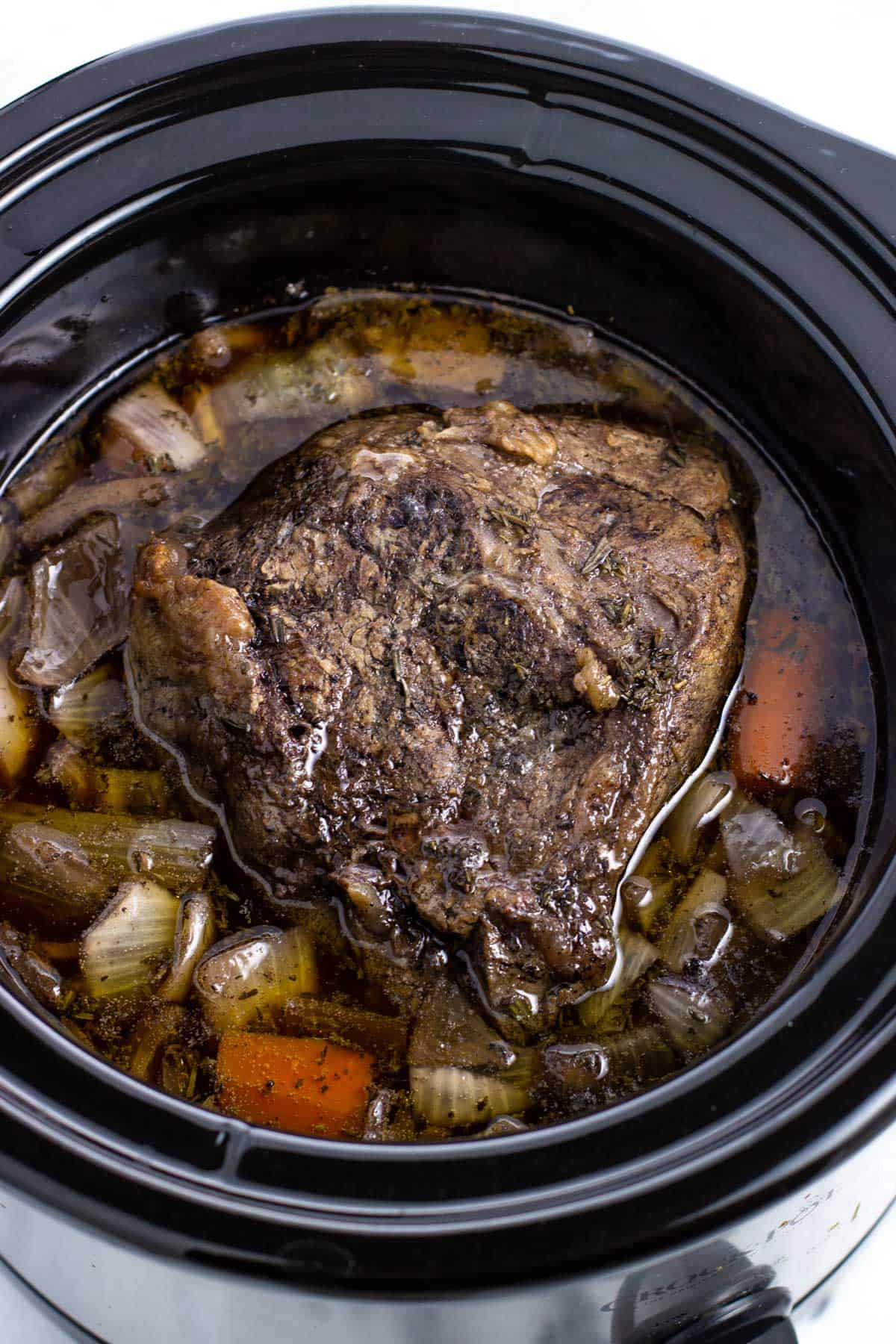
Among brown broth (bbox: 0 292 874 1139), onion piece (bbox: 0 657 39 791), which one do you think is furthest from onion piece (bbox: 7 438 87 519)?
onion piece (bbox: 0 657 39 791)

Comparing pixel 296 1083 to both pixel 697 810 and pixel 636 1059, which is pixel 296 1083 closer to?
pixel 636 1059

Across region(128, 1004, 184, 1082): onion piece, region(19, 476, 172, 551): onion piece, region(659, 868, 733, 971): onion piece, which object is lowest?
region(128, 1004, 184, 1082): onion piece

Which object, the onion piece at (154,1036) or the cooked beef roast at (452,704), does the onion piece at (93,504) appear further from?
the onion piece at (154,1036)

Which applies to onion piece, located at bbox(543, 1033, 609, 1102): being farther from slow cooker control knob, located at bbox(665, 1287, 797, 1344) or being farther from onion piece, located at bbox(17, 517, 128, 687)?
onion piece, located at bbox(17, 517, 128, 687)

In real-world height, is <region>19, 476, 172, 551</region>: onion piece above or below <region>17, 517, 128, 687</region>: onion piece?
above

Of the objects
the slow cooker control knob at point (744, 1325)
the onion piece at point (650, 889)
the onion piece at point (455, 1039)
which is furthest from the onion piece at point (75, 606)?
the slow cooker control knob at point (744, 1325)

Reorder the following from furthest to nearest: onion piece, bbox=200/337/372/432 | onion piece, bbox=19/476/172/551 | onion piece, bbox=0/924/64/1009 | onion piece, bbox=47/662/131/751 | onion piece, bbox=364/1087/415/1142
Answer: onion piece, bbox=200/337/372/432, onion piece, bbox=19/476/172/551, onion piece, bbox=47/662/131/751, onion piece, bbox=0/924/64/1009, onion piece, bbox=364/1087/415/1142

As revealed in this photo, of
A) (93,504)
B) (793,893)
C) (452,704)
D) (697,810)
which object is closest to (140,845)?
(452,704)
